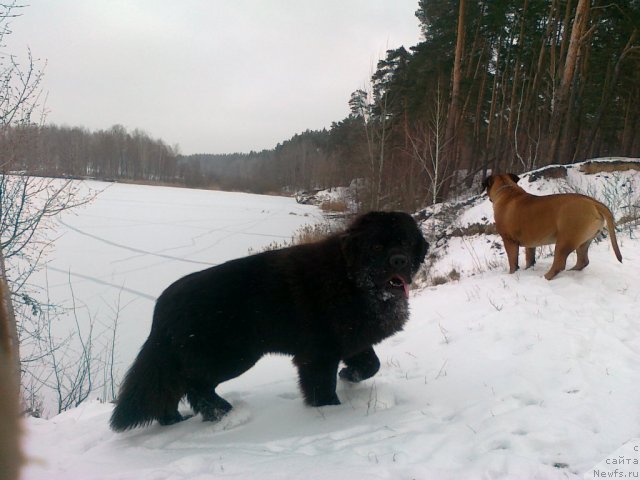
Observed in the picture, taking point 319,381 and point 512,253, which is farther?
point 512,253

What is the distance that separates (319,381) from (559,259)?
4.17 m

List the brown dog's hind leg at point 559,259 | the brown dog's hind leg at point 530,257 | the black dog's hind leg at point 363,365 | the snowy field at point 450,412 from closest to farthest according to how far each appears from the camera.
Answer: the snowy field at point 450,412 → the black dog's hind leg at point 363,365 → the brown dog's hind leg at point 559,259 → the brown dog's hind leg at point 530,257

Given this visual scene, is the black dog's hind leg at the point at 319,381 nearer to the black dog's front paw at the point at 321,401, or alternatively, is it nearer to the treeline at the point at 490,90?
the black dog's front paw at the point at 321,401

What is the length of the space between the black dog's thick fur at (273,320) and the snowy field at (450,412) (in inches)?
10.9

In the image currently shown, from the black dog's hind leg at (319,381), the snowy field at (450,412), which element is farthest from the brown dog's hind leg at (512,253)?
the black dog's hind leg at (319,381)

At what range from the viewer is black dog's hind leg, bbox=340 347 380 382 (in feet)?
11.5

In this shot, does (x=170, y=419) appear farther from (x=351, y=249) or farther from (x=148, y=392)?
(x=351, y=249)

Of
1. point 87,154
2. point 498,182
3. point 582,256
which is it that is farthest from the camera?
point 87,154

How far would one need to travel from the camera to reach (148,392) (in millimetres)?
2988

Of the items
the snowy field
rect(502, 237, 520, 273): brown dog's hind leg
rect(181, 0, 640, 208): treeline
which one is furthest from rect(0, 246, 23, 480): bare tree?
rect(181, 0, 640, 208): treeline

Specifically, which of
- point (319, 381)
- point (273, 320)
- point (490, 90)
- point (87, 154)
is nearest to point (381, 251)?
point (273, 320)

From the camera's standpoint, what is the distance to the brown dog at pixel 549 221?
504 centimetres

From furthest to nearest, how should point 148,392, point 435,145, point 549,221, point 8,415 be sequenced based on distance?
point 435,145 < point 549,221 < point 148,392 < point 8,415

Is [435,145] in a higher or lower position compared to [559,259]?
higher
